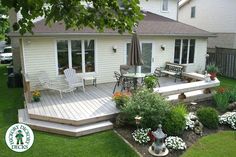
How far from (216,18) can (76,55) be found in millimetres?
14376

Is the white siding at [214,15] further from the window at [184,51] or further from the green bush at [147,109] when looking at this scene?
the green bush at [147,109]

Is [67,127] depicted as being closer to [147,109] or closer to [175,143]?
[147,109]

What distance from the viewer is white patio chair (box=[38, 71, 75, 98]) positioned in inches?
395

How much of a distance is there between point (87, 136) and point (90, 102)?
90.5 inches

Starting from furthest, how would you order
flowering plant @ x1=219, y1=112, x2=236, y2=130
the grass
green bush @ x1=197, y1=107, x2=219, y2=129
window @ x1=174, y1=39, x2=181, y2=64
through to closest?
window @ x1=174, y1=39, x2=181, y2=64
flowering plant @ x1=219, y1=112, x2=236, y2=130
green bush @ x1=197, y1=107, x2=219, y2=129
the grass

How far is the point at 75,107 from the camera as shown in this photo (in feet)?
28.4

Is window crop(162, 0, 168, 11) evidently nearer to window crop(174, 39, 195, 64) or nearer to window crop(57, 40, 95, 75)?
window crop(174, 39, 195, 64)

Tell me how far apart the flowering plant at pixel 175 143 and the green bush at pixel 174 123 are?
283mm

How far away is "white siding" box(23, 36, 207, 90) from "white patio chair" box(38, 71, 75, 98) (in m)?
0.37

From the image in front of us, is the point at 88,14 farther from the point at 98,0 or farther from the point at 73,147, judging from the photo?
the point at 73,147

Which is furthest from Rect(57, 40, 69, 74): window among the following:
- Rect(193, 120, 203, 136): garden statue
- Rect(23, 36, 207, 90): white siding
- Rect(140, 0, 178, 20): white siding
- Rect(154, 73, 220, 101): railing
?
Rect(140, 0, 178, 20): white siding

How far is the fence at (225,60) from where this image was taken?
1631 cm

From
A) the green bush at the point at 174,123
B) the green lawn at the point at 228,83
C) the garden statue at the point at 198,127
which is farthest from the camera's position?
the green lawn at the point at 228,83

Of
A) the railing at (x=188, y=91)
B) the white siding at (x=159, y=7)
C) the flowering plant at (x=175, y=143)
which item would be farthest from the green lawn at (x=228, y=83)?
the flowering plant at (x=175, y=143)
